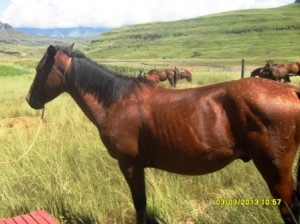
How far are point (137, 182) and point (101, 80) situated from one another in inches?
49.0

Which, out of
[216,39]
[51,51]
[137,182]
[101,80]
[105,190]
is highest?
[216,39]

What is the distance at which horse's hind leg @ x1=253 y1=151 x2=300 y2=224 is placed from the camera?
315 cm

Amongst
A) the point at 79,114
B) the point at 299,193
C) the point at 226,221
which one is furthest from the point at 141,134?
the point at 79,114

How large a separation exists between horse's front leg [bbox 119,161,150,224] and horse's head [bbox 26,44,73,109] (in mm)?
1376

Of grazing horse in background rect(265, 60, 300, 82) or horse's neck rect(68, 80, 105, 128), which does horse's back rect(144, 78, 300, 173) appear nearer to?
horse's neck rect(68, 80, 105, 128)

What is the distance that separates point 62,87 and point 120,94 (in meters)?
0.89

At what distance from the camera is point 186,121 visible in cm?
355

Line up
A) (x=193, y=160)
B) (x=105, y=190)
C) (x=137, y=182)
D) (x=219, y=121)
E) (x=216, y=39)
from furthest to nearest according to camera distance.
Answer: (x=216, y=39) < (x=105, y=190) < (x=137, y=182) < (x=193, y=160) < (x=219, y=121)

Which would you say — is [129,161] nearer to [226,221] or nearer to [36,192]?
[226,221]

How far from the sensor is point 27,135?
25.4 feet

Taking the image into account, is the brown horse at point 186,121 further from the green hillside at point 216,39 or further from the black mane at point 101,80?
the green hillside at point 216,39

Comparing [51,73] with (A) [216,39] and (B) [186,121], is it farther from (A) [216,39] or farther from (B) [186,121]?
(A) [216,39]
